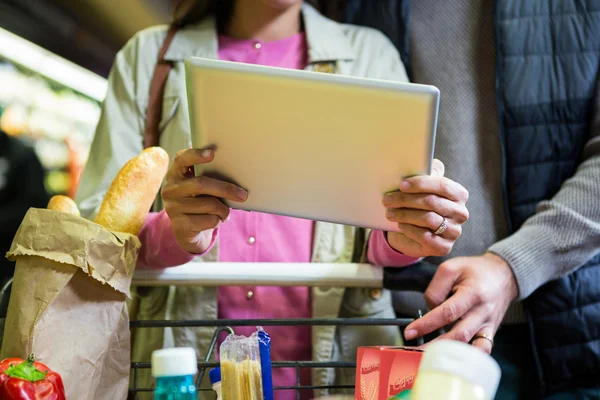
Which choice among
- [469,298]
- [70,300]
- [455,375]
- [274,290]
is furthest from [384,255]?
[455,375]

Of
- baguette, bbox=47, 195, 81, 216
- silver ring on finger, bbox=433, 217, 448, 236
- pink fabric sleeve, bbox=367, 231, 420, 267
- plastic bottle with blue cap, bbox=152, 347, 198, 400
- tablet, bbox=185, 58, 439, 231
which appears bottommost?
plastic bottle with blue cap, bbox=152, 347, 198, 400

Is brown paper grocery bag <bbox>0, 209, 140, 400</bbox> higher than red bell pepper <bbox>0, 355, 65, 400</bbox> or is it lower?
higher

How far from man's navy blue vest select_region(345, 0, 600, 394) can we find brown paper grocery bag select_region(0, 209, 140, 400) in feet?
2.70

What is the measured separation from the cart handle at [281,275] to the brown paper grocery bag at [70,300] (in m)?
0.16

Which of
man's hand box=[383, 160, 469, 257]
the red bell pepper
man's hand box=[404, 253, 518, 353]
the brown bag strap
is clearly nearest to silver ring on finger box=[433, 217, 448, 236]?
man's hand box=[383, 160, 469, 257]

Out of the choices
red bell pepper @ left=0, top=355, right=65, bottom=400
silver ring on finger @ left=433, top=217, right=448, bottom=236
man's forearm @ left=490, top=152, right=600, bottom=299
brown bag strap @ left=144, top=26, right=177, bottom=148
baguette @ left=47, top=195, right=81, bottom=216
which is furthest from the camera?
brown bag strap @ left=144, top=26, right=177, bottom=148

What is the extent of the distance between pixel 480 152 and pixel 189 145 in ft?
2.08

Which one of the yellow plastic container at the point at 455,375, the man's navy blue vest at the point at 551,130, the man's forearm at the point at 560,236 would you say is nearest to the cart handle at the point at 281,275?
the man's forearm at the point at 560,236

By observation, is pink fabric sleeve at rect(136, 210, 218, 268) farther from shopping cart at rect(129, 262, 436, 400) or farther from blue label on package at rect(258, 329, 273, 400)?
blue label on package at rect(258, 329, 273, 400)

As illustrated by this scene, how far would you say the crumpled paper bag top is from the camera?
0.84 m

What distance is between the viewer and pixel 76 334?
2.77 feet

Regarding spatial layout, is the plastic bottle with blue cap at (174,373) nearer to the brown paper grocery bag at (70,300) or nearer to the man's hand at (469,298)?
the brown paper grocery bag at (70,300)

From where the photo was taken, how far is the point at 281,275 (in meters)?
1.02

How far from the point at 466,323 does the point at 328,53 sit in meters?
0.67
